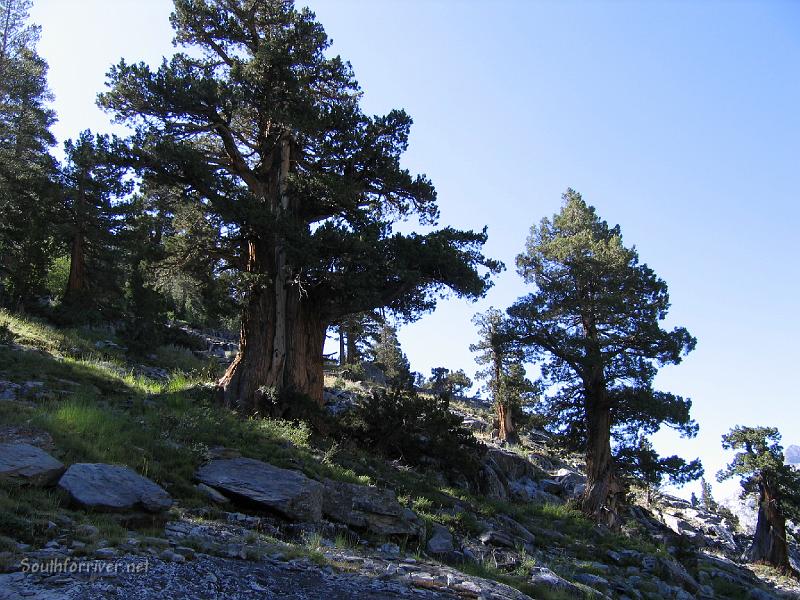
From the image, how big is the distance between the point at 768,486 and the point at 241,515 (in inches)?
1120

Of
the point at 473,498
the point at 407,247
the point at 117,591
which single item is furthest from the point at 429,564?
the point at 407,247

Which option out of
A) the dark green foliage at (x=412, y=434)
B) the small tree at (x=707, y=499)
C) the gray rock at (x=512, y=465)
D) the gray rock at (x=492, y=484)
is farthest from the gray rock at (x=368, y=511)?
the small tree at (x=707, y=499)

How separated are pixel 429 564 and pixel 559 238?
54.4ft

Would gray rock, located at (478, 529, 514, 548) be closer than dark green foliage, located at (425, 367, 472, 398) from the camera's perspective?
Yes

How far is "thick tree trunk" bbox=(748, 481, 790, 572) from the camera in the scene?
89.9ft

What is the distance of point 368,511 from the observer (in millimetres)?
9859

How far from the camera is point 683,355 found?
20.5m

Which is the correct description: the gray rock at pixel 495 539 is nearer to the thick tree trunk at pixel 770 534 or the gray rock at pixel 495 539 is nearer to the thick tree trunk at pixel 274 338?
the thick tree trunk at pixel 274 338

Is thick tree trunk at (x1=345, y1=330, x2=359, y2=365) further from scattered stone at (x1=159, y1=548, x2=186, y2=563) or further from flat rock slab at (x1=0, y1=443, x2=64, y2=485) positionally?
scattered stone at (x1=159, y1=548, x2=186, y2=563)

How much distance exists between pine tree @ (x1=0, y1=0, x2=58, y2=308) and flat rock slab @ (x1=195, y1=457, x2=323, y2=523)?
17.5 meters

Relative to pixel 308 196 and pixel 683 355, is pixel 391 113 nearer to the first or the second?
pixel 308 196

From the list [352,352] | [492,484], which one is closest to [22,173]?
[352,352]

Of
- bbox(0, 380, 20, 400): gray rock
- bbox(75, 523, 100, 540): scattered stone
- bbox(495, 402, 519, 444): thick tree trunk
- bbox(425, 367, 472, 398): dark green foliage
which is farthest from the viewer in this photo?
bbox(425, 367, 472, 398): dark green foliage

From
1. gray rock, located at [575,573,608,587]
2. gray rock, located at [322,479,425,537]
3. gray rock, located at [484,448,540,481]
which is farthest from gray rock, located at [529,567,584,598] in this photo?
gray rock, located at [484,448,540,481]
